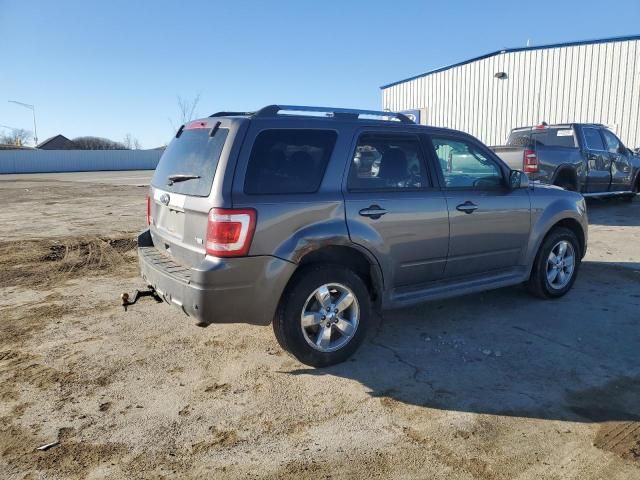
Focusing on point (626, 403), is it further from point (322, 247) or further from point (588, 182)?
point (588, 182)

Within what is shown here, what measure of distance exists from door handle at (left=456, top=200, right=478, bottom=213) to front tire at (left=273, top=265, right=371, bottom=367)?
1.23 m

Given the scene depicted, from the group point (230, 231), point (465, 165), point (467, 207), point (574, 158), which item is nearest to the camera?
point (230, 231)

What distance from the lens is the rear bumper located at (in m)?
3.51

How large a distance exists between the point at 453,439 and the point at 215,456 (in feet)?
4.62

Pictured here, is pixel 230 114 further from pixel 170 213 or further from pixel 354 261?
pixel 354 261

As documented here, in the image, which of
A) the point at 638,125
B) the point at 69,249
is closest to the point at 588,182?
the point at 638,125

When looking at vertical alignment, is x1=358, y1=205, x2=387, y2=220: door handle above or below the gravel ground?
above

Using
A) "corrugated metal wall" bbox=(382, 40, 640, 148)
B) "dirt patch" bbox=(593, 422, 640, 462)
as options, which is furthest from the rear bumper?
"corrugated metal wall" bbox=(382, 40, 640, 148)

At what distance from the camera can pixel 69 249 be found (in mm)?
8719

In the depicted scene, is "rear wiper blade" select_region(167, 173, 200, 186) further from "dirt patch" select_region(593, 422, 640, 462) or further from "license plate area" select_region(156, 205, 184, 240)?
"dirt patch" select_region(593, 422, 640, 462)

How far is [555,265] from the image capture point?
5695mm

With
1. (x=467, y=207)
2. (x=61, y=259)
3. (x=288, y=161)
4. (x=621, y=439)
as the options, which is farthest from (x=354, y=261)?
(x=61, y=259)

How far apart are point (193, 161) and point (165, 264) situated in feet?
2.75

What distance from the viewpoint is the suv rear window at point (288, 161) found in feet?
12.1
